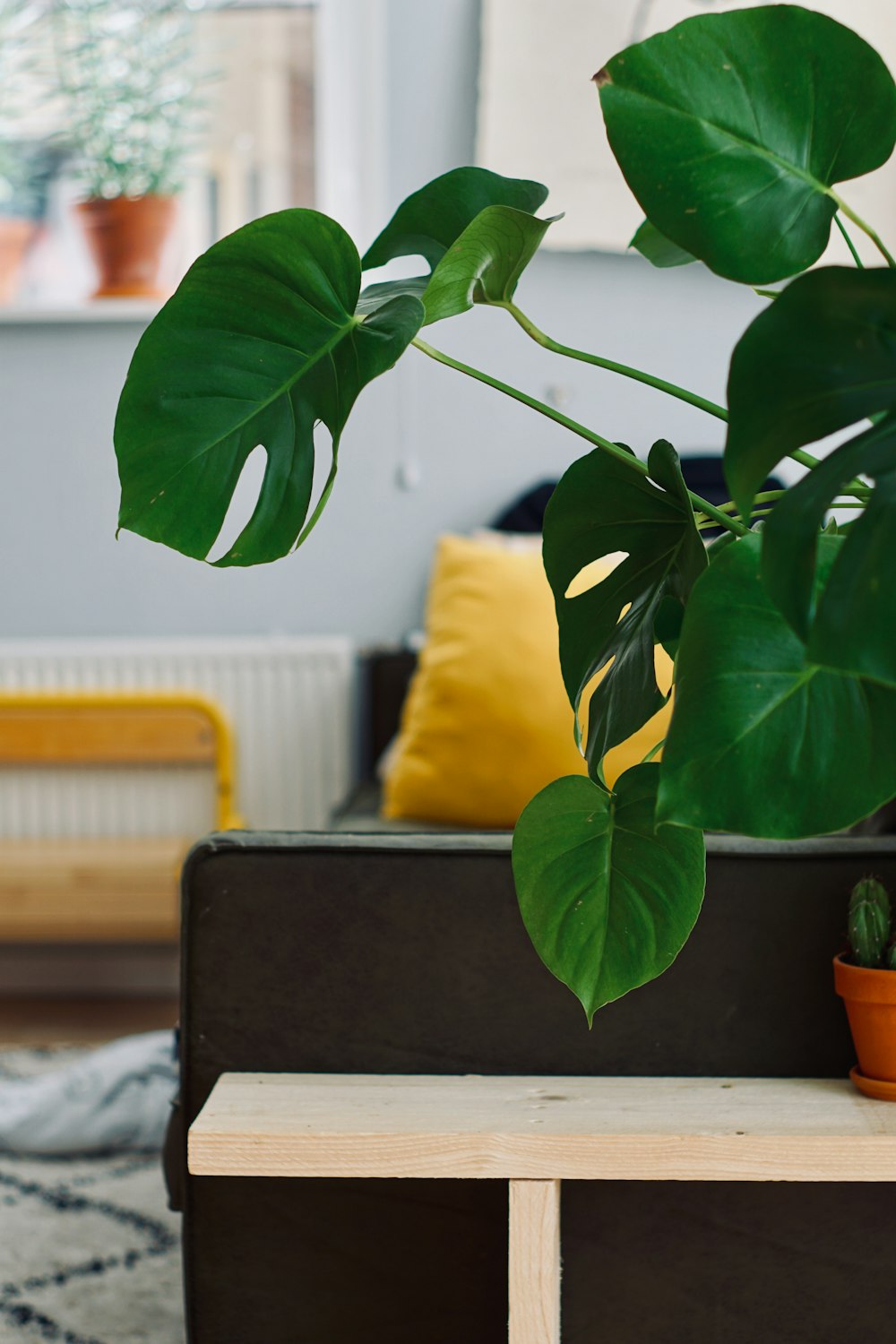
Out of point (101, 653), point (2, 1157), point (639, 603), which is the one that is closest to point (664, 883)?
point (639, 603)

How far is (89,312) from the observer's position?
7.97 feet

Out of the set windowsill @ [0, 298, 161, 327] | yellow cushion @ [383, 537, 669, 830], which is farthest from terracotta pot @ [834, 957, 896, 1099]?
windowsill @ [0, 298, 161, 327]

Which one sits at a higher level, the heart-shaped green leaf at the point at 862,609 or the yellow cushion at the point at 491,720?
the heart-shaped green leaf at the point at 862,609

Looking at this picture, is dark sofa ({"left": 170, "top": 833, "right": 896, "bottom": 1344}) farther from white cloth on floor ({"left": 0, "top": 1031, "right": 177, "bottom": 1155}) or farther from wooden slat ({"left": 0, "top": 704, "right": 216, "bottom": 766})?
wooden slat ({"left": 0, "top": 704, "right": 216, "bottom": 766})

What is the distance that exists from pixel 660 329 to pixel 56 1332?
1832 mm

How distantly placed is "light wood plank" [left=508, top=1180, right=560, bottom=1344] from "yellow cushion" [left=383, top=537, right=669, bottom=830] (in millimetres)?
1022

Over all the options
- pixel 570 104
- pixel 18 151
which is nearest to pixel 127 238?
pixel 18 151

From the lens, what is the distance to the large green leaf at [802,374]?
0.48 m

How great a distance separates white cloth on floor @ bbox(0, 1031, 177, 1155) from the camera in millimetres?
1698

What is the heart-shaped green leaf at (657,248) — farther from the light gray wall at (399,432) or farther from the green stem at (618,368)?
the light gray wall at (399,432)

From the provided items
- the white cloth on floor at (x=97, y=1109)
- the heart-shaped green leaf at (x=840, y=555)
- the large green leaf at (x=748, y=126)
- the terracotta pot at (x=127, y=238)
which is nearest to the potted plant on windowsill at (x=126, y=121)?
the terracotta pot at (x=127, y=238)

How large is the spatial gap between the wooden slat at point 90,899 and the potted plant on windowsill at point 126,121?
104 cm

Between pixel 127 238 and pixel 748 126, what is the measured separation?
209 centimetres

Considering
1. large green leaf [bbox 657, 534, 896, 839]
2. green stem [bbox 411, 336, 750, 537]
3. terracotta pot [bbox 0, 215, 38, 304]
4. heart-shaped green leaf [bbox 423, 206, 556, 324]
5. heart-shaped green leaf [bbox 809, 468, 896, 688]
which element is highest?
terracotta pot [bbox 0, 215, 38, 304]
